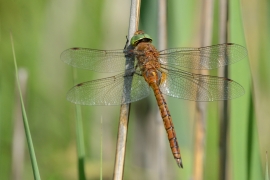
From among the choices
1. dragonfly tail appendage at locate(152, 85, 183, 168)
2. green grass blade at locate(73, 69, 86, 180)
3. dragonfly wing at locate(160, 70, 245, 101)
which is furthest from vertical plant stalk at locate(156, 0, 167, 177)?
green grass blade at locate(73, 69, 86, 180)

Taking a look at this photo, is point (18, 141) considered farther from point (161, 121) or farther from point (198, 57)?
point (198, 57)

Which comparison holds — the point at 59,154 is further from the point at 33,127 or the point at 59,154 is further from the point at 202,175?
the point at 202,175

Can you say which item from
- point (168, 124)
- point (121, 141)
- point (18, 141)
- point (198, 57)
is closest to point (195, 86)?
point (198, 57)

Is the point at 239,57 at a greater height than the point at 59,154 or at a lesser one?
greater

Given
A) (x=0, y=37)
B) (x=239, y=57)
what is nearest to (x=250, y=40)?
(x=239, y=57)

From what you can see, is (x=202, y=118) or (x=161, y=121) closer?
(x=202, y=118)

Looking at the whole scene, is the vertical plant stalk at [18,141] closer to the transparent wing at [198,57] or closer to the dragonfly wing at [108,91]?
the dragonfly wing at [108,91]

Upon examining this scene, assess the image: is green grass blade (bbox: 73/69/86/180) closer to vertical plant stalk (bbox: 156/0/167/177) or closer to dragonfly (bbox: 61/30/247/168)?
dragonfly (bbox: 61/30/247/168)
